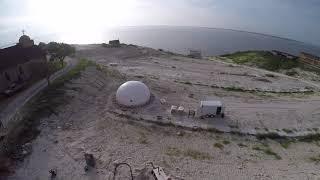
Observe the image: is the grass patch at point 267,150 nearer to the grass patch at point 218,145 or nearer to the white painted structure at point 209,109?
the grass patch at point 218,145

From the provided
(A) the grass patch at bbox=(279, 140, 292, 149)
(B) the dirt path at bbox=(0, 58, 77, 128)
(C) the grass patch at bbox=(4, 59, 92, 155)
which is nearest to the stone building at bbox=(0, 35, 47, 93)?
(B) the dirt path at bbox=(0, 58, 77, 128)

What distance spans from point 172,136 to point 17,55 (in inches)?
1159

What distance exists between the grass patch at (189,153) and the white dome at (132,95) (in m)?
11.5

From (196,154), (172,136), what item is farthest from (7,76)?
(196,154)

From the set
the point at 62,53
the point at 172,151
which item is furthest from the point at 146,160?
the point at 62,53

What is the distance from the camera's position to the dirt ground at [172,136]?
29500 mm

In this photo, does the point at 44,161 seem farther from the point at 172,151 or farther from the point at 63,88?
the point at 63,88

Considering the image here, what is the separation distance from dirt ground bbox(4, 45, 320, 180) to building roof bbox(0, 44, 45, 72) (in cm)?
886

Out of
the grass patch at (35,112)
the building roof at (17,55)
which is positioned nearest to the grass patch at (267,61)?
the grass patch at (35,112)

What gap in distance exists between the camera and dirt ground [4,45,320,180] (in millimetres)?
29500

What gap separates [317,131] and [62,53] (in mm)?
42714

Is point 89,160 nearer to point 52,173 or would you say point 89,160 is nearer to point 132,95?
point 52,173

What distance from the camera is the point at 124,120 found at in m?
38.8

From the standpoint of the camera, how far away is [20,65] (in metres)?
47.1
